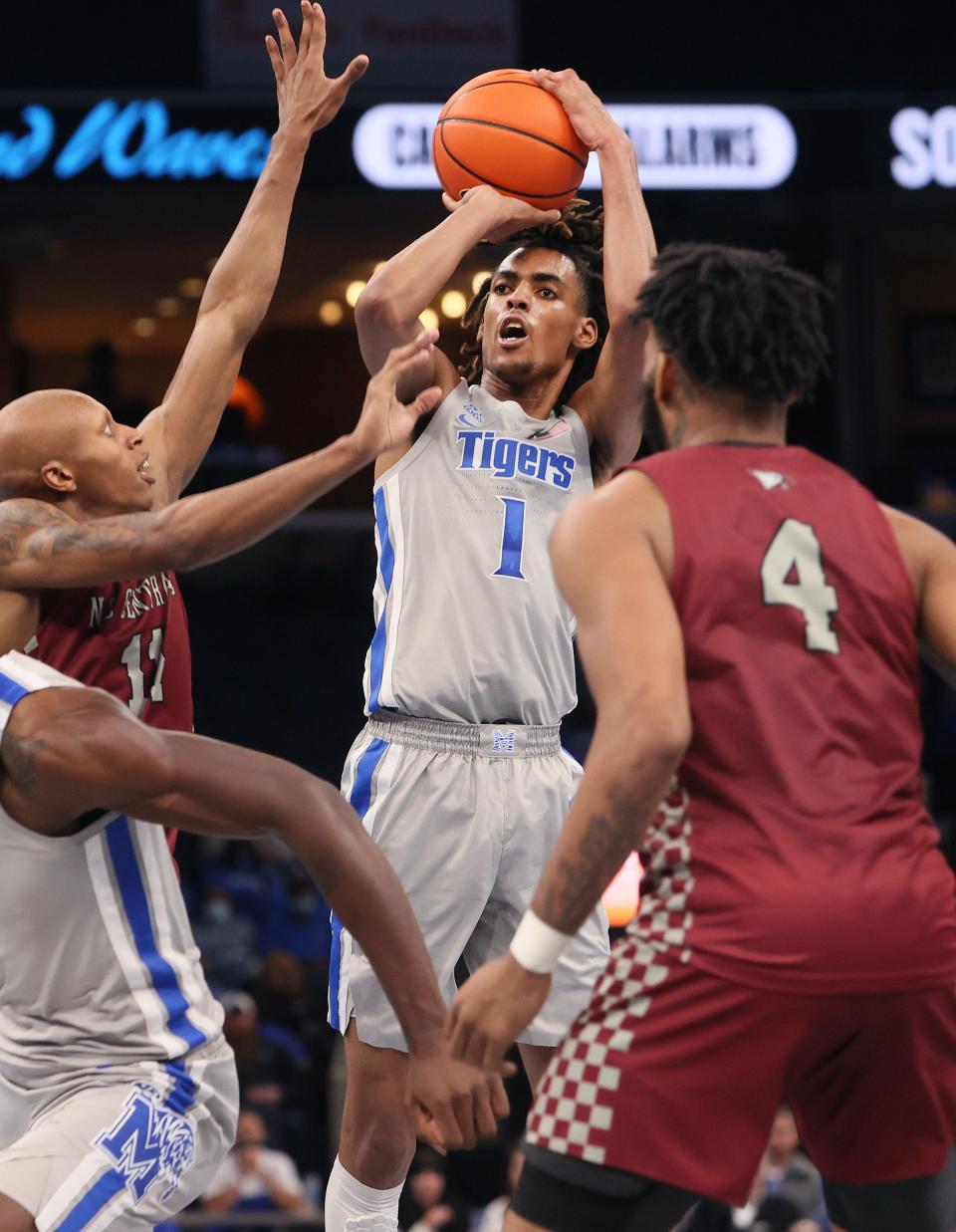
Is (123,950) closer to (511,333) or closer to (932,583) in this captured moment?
(932,583)

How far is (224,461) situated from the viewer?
1154 centimetres

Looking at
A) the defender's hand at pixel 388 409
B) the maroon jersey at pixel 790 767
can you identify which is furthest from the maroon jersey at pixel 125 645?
the maroon jersey at pixel 790 767

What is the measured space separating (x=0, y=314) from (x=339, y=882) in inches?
428

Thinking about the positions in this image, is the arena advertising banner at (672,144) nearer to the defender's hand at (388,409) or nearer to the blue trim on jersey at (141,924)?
the defender's hand at (388,409)

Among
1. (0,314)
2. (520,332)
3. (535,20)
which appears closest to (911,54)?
(535,20)

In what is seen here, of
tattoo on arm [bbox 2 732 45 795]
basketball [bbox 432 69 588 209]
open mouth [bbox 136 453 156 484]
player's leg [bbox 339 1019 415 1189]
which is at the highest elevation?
basketball [bbox 432 69 588 209]

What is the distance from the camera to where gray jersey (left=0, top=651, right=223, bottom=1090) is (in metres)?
3.11

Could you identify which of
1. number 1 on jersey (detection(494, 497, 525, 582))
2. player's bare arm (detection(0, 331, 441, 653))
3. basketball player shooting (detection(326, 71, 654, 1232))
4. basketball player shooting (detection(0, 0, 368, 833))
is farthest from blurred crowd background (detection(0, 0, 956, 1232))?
player's bare arm (detection(0, 331, 441, 653))

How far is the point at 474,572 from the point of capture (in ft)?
A: 13.7

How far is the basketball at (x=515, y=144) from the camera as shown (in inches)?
172

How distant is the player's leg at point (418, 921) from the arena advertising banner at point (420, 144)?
6.46 m

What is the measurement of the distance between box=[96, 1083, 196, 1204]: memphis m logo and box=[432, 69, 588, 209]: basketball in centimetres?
236

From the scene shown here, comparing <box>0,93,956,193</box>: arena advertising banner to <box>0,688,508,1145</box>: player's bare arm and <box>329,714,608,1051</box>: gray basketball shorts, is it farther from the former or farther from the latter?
<box>0,688,508,1145</box>: player's bare arm

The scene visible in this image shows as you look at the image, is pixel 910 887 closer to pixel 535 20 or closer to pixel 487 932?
pixel 487 932
